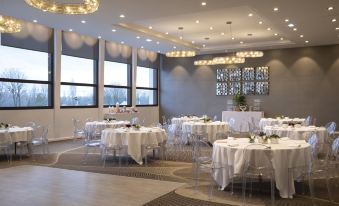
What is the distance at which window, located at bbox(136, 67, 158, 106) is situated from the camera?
18719mm

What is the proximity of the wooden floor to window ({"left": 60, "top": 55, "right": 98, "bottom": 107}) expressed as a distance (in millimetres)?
6638

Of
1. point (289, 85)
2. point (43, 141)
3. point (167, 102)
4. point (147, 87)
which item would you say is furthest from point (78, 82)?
point (289, 85)

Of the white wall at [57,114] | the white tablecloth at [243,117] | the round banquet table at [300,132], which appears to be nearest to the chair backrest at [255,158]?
the round banquet table at [300,132]

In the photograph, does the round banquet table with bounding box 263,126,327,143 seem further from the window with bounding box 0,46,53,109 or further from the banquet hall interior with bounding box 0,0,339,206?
the window with bounding box 0,46,53,109

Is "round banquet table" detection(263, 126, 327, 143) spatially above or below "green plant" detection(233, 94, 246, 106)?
below

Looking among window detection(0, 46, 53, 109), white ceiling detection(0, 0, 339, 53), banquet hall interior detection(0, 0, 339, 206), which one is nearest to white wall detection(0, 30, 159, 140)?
banquet hall interior detection(0, 0, 339, 206)

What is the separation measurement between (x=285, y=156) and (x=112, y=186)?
309 cm

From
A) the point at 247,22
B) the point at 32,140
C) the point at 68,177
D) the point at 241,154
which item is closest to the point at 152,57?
the point at 247,22

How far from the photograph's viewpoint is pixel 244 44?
17062 millimetres

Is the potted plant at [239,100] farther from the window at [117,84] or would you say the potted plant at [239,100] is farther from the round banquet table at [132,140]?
the round banquet table at [132,140]

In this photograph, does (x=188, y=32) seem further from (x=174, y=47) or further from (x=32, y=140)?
(x=32, y=140)

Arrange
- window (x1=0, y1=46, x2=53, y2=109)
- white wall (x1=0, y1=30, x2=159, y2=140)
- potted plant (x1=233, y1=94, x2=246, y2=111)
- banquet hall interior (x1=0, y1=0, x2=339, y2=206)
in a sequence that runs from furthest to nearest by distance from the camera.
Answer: potted plant (x1=233, y1=94, x2=246, y2=111) < white wall (x1=0, y1=30, x2=159, y2=140) < window (x1=0, y1=46, x2=53, y2=109) < banquet hall interior (x1=0, y1=0, x2=339, y2=206)

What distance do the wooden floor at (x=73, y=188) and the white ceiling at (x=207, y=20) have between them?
476 cm

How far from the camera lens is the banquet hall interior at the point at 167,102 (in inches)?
231
